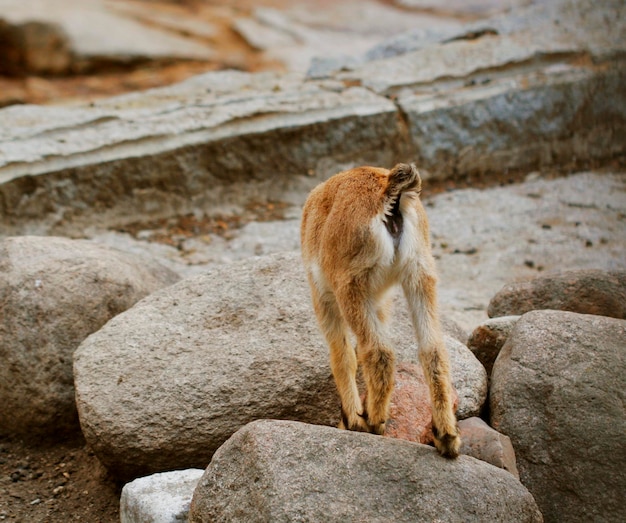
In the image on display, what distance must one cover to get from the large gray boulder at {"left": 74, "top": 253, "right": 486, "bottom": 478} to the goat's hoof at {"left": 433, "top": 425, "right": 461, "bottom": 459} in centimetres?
94

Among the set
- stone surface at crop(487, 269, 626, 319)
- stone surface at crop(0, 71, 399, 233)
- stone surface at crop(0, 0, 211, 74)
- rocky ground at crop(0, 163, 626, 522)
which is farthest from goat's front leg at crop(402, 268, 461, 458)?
stone surface at crop(0, 0, 211, 74)

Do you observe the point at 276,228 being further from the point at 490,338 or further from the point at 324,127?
the point at 490,338

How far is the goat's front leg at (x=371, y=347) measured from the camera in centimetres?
393

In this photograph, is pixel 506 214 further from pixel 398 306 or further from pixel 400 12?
pixel 400 12

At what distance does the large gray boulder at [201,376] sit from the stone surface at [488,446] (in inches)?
13.7

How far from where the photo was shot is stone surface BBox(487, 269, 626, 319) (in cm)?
553

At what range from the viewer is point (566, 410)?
4.61 meters

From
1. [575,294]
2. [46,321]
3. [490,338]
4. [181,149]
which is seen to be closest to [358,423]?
[490,338]

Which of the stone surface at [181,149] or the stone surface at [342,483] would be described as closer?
the stone surface at [342,483]

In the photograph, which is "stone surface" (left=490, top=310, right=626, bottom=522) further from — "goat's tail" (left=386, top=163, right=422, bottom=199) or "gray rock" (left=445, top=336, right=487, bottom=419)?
"goat's tail" (left=386, top=163, right=422, bottom=199)

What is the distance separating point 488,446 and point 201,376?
1.76m

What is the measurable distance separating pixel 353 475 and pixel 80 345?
237 cm

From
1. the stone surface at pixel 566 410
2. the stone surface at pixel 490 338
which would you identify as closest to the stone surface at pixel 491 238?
the stone surface at pixel 490 338

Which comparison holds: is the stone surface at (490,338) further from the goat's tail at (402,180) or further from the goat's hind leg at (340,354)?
the goat's tail at (402,180)
